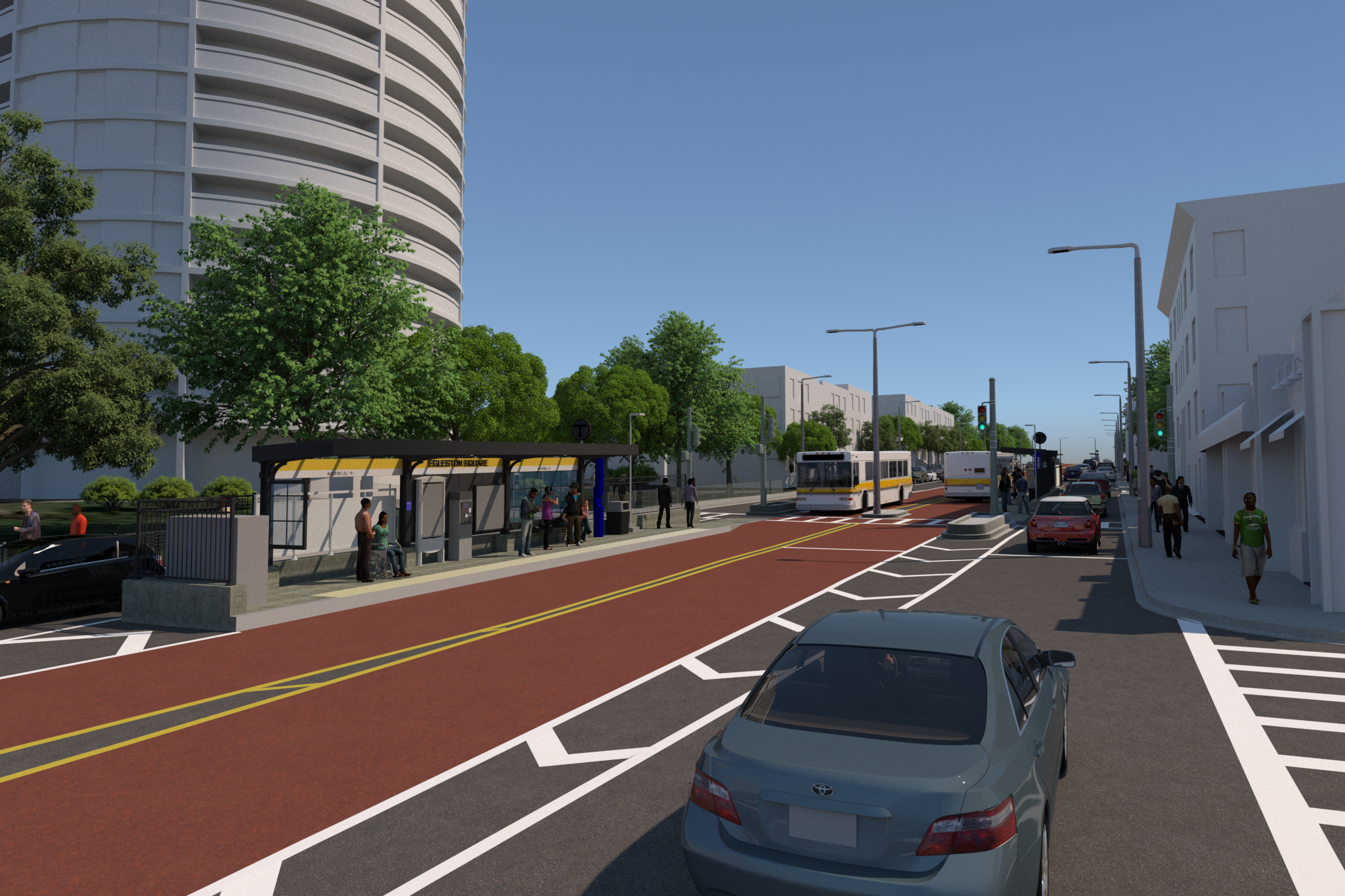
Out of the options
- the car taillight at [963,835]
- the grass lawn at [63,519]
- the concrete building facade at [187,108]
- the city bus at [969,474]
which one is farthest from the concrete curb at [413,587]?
the concrete building facade at [187,108]

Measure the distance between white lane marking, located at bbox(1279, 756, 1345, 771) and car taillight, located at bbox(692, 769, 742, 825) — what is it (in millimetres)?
5536

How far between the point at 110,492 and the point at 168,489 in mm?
6165

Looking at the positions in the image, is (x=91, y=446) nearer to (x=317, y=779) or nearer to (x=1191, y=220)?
(x=317, y=779)

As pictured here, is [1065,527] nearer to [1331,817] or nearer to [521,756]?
[1331,817]

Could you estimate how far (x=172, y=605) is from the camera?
532 inches

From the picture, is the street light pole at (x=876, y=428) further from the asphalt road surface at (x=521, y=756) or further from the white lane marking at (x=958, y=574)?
the asphalt road surface at (x=521, y=756)

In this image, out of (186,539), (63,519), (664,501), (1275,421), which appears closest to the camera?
(186,539)

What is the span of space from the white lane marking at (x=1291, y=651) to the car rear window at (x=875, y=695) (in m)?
8.83

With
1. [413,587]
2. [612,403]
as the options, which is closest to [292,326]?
[413,587]

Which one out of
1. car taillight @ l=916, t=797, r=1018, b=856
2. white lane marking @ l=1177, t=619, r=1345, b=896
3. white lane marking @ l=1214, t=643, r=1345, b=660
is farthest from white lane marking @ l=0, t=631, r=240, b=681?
white lane marking @ l=1214, t=643, r=1345, b=660

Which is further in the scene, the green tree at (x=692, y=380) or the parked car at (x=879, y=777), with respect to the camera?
the green tree at (x=692, y=380)

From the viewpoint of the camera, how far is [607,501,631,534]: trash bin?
2866cm

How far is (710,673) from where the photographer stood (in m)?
9.66

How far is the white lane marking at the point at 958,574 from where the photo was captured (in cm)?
1459
